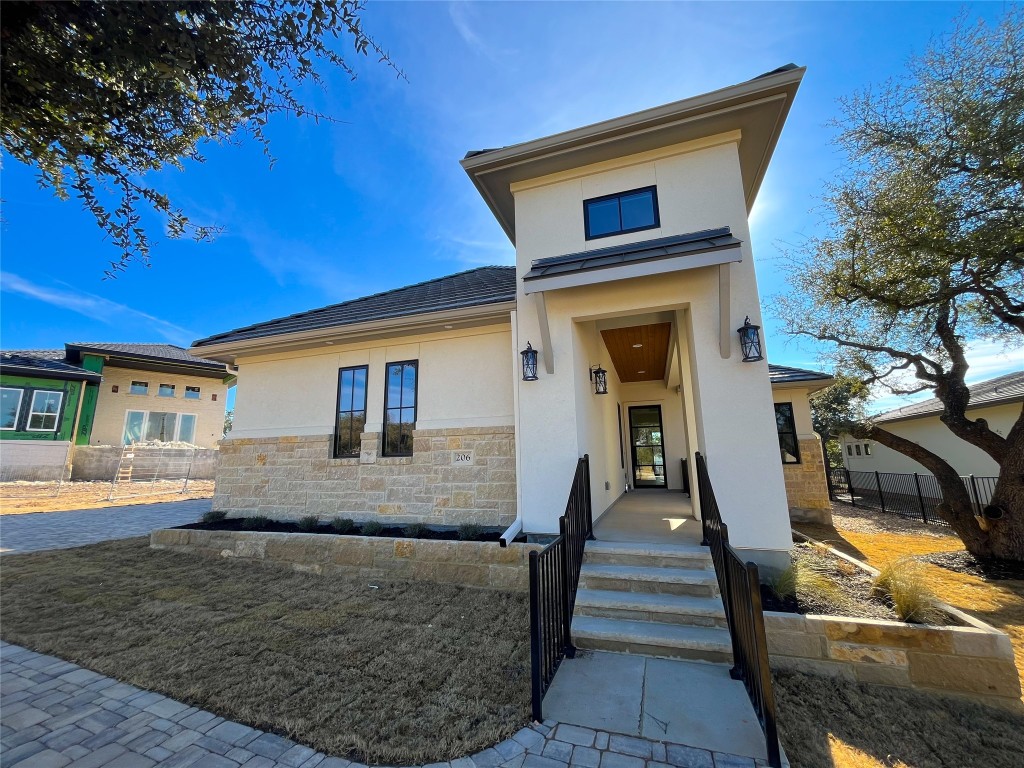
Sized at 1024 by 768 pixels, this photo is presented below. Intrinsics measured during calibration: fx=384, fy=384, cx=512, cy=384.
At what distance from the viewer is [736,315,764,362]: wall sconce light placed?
469 cm

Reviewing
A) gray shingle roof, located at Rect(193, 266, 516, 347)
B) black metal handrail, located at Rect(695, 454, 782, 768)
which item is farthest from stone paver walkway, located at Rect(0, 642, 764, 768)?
gray shingle roof, located at Rect(193, 266, 516, 347)

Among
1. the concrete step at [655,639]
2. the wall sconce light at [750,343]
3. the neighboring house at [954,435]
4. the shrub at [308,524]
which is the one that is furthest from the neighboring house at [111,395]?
the neighboring house at [954,435]

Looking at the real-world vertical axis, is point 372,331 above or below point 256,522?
above

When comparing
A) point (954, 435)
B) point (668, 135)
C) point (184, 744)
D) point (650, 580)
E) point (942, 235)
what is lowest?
point (184, 744)

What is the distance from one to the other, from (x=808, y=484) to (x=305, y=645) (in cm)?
1183

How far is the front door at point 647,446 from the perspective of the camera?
37.2ft

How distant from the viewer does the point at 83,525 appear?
30.6 feet

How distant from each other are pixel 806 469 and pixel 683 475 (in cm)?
337

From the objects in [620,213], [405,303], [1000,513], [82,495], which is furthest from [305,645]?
[82,495]

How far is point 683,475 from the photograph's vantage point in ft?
33.1

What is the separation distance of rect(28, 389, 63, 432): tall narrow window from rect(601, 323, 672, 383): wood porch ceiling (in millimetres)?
24825

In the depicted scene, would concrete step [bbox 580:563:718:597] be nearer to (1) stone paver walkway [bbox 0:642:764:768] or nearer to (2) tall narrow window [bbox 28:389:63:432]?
(1) stone paver walkway [bbox 0:642:764:768]

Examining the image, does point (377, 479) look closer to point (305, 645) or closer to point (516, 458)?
point (516, 458)

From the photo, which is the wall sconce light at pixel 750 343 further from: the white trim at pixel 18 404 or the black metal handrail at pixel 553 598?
the white trim at pixel 18 404
